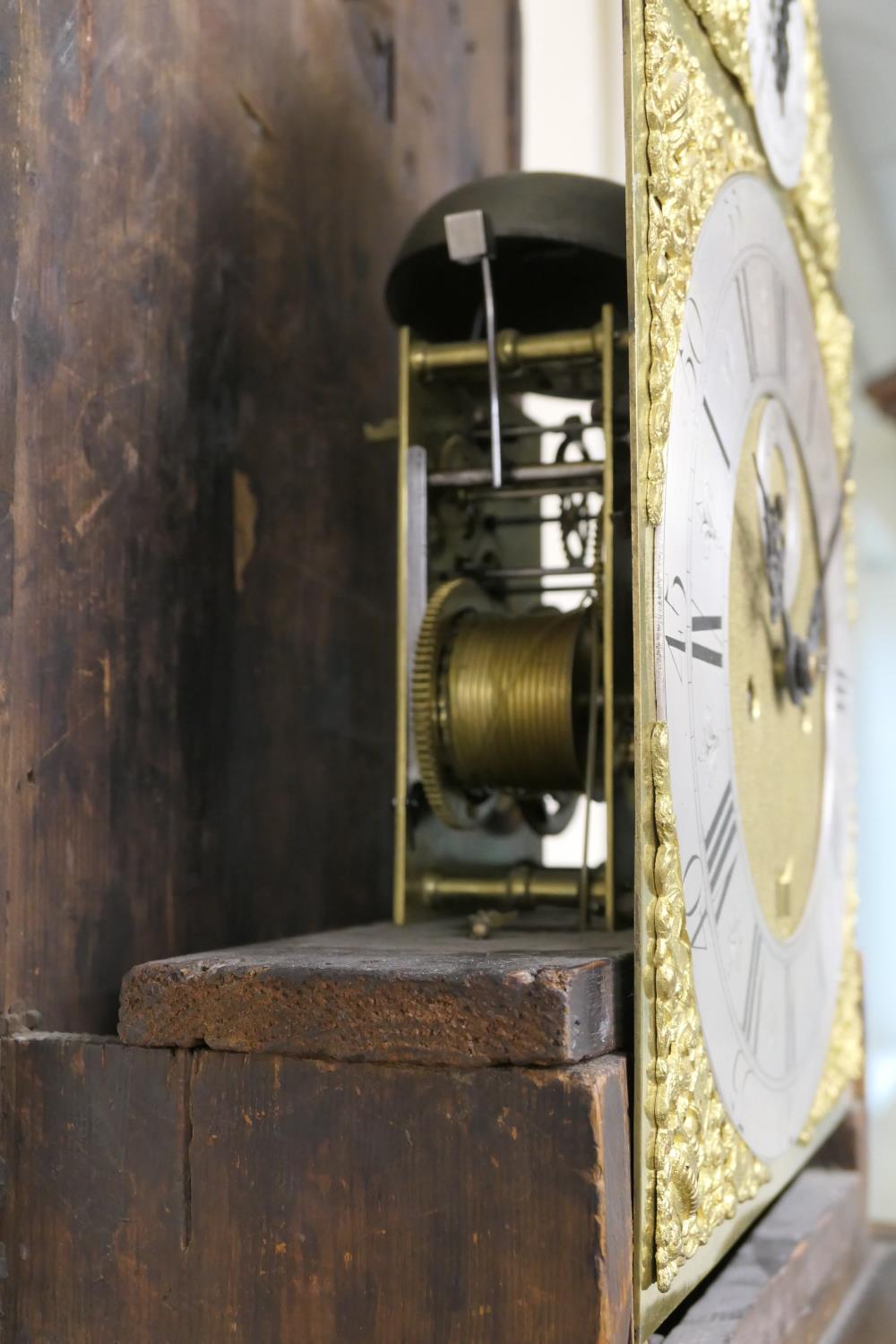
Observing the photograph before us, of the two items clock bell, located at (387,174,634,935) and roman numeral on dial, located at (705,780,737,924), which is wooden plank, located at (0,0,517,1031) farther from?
roman numeral on dial, located at (705,780,737,924)

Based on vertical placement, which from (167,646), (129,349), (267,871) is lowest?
(267,871)

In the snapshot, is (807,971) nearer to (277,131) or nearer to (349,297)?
(349,297)

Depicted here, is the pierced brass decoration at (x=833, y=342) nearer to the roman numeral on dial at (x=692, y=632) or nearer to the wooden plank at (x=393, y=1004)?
the roman numeral on dial at (x=692, y=632)

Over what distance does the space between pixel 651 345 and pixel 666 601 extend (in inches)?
6.9

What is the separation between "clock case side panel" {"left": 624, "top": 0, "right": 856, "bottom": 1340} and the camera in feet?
3.23

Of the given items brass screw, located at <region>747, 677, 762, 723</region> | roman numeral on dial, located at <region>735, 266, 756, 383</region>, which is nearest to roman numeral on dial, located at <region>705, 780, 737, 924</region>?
brass screw, located at <region>747, 677, 762, 723</region>

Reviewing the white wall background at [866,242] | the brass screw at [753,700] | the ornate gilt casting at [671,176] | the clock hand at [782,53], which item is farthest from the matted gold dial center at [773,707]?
the white wall background at [866,242]

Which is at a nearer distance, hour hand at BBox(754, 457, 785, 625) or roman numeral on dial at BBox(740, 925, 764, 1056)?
roman numeral on dial at BBox(740, 925, 764, 1056)

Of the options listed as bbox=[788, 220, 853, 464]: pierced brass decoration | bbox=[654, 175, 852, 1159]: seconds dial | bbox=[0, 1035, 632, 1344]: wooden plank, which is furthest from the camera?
bbox=[788, 220, 853, 464]: pierced brass decoration

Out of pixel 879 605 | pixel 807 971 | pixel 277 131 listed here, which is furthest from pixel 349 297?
pixel 879 605

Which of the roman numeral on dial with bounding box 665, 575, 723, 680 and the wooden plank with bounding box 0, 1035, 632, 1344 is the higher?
the roman numeral on dial with bounding box 665, 575, 723, 680

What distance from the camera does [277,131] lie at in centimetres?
144

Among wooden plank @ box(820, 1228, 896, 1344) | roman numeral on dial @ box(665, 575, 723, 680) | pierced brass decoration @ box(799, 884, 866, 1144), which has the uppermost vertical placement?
roman numeral on dial @ box(665, 575, 723, 680)

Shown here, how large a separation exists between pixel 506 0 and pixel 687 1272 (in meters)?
1.68
